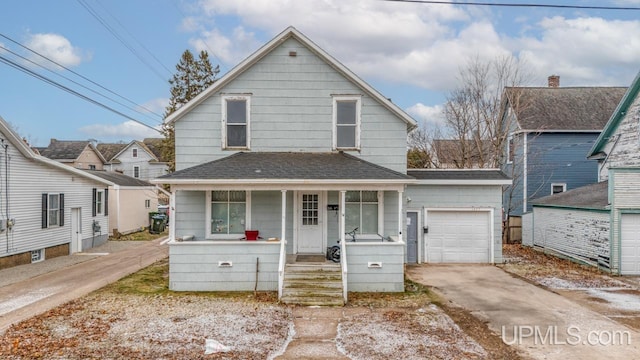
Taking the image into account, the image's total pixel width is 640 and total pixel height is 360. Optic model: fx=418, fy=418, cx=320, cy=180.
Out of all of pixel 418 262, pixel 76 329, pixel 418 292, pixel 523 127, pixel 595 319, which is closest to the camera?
pixel 76 329

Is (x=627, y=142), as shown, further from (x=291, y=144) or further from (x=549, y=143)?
(x=291, y=144)

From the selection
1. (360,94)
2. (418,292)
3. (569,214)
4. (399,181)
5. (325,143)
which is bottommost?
(418,292)

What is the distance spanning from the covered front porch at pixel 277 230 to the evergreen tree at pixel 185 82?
19.4m

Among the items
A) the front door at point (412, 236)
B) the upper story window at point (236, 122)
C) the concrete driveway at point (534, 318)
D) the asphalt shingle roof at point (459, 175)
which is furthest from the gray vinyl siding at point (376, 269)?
the upper story window at point (236, 122)

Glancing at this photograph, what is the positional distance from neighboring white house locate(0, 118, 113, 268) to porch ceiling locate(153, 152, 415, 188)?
758 cm

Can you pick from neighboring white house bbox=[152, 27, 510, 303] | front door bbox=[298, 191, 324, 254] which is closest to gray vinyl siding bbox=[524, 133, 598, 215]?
neighboring white house bbox=[152, 27, 510, 303]

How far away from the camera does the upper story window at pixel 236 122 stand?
12953 mm

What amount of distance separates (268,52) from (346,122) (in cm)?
324

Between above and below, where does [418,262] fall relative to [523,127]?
below

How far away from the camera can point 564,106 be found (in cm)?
2356

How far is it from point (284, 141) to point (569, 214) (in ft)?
36.7

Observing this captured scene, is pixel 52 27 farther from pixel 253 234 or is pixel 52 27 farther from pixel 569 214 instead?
pixel 569 214

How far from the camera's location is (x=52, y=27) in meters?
15.8

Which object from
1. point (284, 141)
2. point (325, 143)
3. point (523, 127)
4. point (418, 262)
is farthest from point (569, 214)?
point (284, 141)
